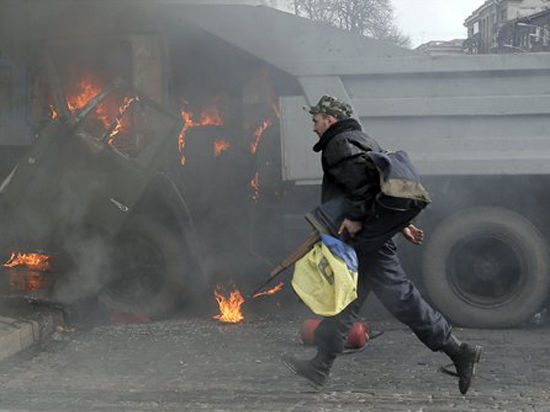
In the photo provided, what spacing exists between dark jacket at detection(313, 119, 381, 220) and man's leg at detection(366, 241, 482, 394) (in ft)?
0.95

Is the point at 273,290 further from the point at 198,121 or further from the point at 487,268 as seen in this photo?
the point at 487,268

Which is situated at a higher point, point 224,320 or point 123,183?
point 123,183

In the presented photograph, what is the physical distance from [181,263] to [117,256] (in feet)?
1.68

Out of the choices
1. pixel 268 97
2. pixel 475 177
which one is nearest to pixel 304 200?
pixel 268 97

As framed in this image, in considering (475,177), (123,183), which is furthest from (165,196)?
(475,177)

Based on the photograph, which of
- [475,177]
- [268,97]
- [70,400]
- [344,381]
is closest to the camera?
[70,400]

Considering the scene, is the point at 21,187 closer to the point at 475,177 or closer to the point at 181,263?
the point at 181,263

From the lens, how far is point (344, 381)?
13.5 ft

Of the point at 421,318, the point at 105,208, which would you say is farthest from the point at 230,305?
the point at 421,318

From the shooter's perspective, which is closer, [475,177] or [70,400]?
[70,400]

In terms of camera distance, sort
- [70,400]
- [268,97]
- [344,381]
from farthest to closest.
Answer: [268,97] < [344,381] < [70,400]

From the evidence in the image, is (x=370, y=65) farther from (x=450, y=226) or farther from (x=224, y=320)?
(x=224, y=320)

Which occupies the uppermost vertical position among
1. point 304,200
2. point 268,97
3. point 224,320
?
point 268,97

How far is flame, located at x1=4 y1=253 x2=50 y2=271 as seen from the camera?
5605 mm
